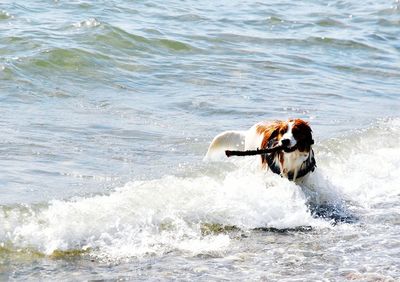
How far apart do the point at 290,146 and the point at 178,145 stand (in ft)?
6.30

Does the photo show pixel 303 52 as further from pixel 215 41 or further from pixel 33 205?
pixel 33 205

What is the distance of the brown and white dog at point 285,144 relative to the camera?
295 inches

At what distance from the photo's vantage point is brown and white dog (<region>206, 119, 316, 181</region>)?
7.49 metres

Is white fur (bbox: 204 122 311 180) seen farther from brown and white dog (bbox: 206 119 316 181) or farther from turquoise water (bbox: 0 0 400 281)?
turquoise water (bbox: 0 0 400 281)

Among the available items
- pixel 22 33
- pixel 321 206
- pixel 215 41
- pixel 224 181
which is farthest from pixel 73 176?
pixel 215 41

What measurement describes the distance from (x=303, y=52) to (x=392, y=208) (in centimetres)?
842

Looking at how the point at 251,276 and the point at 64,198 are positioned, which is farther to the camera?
the point at 64,198

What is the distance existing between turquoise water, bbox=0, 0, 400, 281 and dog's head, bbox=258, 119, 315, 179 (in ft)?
0.45

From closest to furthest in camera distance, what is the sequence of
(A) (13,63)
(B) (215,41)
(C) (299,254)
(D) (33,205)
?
(C) (299,254) < (D) (33,205) < (A) (13,63) < (B) (215,41)

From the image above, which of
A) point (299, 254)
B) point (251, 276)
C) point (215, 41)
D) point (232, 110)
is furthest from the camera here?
point (215, 41)

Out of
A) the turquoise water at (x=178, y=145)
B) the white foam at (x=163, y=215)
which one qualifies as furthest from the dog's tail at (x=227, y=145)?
the white foam at (x=163, y=215)

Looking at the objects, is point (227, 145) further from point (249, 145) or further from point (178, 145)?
point (178, 145)

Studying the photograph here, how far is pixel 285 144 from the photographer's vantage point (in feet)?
24.4

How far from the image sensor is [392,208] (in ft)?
24.4
